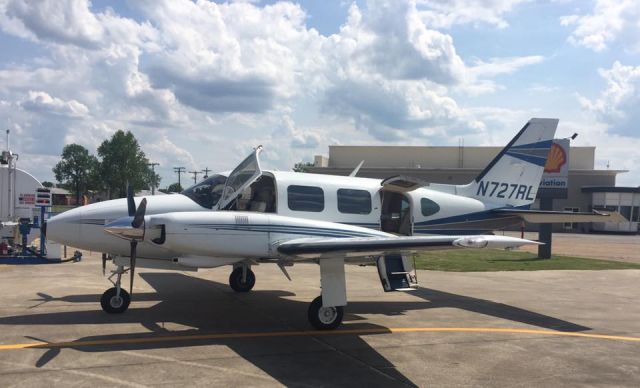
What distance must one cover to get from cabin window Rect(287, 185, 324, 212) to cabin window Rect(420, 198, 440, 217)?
2776 millimetres

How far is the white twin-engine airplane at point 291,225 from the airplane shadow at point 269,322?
74 centimetres

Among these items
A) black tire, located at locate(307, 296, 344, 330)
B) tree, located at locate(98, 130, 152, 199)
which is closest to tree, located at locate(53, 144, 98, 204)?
tree, located at locate(98, 130, 152, 199)

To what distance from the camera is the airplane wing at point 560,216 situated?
1059 centimetres

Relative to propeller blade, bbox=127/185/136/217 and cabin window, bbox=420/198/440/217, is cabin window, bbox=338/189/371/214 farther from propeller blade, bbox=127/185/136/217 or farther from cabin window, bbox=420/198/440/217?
propeller blade, bbox=127/185/136/217

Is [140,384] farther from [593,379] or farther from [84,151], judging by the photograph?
[84,151]

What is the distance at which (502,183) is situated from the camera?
45.6 feet

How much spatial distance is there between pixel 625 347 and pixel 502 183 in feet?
19.5

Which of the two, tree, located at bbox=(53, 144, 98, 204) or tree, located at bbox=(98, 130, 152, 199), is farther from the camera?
tree, located at bbox=(53, 144, 98, 204)

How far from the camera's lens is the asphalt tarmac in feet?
22.1

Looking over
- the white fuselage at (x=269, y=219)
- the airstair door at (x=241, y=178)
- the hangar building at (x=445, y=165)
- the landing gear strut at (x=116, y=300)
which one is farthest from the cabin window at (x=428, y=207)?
the hangar building at (x=445, y=165)

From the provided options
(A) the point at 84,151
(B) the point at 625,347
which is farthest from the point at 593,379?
(A) the point at 84,151

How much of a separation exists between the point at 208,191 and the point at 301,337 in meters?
3.69

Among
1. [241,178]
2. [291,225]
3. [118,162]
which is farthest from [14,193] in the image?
[118,162]

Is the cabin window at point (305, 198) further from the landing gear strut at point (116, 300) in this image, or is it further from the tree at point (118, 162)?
the tree at point (118, 162)
